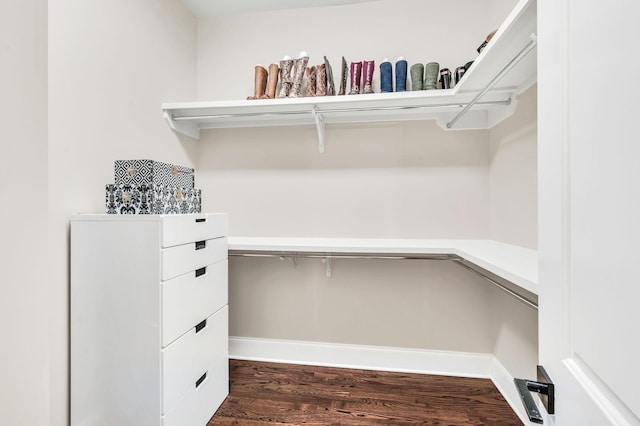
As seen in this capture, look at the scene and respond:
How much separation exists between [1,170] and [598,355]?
1.59 metres

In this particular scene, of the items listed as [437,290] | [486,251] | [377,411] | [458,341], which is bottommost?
[377,411]

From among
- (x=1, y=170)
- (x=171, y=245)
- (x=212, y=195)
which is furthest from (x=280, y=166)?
(x=1, y=170)

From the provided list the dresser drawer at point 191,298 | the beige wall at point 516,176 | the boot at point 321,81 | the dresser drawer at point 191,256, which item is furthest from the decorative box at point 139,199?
the beige wall at point 516,176

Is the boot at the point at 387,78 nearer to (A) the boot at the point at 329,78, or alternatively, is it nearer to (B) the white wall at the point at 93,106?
(A) the boot at the point at 329,78

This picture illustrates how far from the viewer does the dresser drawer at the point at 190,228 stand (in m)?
1.14

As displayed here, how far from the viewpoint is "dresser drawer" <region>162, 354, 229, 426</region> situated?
1.18 m

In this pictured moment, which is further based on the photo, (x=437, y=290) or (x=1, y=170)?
(x=437, y=290)

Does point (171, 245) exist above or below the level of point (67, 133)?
below

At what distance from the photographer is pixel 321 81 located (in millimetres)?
1741

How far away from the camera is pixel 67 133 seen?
1.16m

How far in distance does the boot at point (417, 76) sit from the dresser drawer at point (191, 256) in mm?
1402

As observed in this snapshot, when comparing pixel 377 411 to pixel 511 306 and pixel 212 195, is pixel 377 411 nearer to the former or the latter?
pixel 511 306

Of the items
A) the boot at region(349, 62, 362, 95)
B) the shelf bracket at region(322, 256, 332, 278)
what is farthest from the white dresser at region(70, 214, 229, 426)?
the boot at region(349, 62, 362, 95)

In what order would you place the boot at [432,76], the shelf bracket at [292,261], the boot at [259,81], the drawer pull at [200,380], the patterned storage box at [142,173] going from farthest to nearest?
the shelf bracket at [292,261], the boot at [259,81], the boot at [432,76], the drawer pull at [200,380], the patterned storage box at [142,173]
